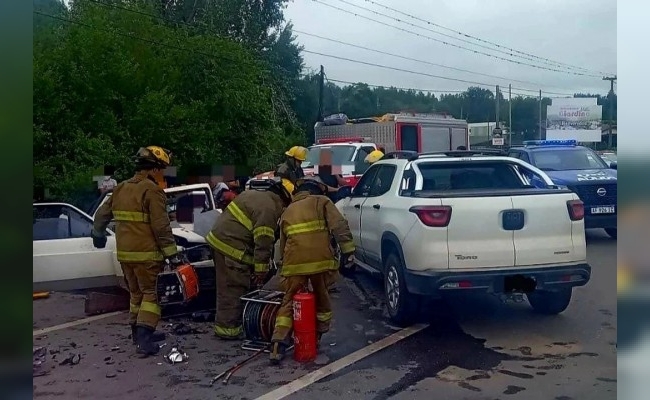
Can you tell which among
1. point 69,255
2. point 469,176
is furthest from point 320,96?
point 69,255

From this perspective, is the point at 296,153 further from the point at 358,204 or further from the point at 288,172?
the point at 358,204

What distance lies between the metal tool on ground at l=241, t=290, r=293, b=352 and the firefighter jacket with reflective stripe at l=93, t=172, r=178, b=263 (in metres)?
0.76

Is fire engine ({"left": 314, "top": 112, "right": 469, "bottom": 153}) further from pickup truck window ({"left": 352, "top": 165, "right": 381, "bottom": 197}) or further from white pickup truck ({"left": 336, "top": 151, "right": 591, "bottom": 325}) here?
white pickup truck ({"left": 336, "top": 151, "right": 591, "bottom": 325})

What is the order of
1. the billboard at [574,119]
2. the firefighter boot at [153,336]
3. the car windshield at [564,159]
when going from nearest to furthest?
1. the billboard at [574,119]
2. the firefighter boot at [153,336]
3. the car windshield at [564,159]

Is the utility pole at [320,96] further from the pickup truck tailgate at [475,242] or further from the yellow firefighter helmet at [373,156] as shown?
the pickup truck tailgate at [475,242]

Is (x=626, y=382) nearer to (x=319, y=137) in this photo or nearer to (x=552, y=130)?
(x=552, y=130)

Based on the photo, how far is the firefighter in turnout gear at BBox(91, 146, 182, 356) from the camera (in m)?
5.29

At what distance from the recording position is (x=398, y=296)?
5840 millimetres

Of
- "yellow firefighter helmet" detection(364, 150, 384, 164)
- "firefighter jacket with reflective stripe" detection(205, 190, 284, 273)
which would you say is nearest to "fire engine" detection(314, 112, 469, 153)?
"yellow firefighter helmet" detection(364, 150, 384, 164)

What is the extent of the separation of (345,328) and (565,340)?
5.99 feet

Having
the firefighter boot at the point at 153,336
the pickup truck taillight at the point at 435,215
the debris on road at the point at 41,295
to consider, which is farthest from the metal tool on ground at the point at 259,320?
the debris on road at the point at 41,295

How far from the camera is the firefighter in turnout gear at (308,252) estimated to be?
514 cm

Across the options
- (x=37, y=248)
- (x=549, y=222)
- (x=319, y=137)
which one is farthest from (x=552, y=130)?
(x=37, y=248)

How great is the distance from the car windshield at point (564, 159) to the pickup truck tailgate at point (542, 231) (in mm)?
3038
